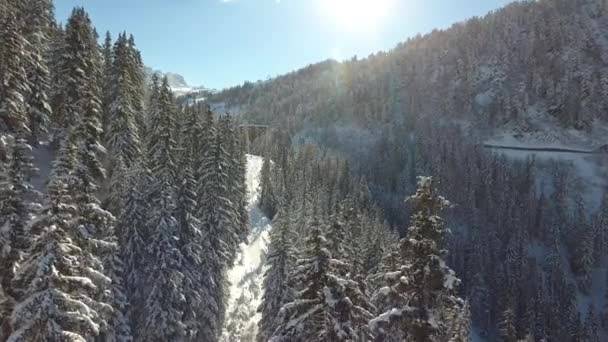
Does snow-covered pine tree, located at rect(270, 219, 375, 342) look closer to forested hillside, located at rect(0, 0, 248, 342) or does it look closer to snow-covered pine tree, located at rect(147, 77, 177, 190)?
forested hillside, located at rect(0, 0, 248, 342)

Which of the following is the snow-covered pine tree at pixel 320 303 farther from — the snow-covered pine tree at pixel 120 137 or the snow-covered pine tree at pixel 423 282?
the snow-covered pine tree at pixel 120 137

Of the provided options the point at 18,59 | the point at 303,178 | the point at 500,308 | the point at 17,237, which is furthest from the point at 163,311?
the point at 500,308

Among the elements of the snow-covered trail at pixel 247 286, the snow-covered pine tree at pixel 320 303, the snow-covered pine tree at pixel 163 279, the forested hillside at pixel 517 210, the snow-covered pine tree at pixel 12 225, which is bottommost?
the forested hillside at pixel 517 210

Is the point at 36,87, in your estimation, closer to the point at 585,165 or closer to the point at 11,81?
the point at 11,81

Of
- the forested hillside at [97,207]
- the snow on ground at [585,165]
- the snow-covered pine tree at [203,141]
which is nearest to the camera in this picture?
the forested hillside at [97,207]

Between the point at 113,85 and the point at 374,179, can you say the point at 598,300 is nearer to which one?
the point at 374,179

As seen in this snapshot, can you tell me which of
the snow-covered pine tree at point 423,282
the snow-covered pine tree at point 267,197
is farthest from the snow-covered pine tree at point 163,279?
the snow-covered pine tree at point 267,197
